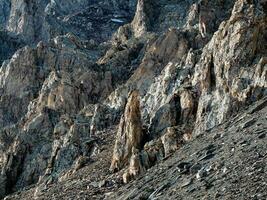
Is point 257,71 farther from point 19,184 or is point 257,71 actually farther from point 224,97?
point 19,184

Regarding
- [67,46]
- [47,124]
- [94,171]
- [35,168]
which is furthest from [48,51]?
[94,171]

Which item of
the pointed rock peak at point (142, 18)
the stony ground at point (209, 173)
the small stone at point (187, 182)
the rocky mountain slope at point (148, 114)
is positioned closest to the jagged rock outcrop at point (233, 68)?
the rocky mountain slope at point (148, 114)

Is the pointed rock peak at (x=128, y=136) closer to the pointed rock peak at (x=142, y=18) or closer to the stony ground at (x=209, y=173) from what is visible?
the stony ground at (x=209, y=173)

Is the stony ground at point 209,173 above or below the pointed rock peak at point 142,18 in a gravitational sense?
below

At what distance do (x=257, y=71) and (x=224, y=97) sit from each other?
2573 millimetres

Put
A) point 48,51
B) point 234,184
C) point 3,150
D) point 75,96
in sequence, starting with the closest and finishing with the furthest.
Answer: point 234,184 → point 3,150 → point 75,96 → point 48,51

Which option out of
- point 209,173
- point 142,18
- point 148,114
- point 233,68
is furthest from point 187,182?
point 142,18

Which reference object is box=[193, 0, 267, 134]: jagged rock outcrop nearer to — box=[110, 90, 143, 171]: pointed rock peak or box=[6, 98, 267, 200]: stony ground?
box=[6, 98, 267, 200]: stony ground

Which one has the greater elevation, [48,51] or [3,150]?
[48,51]

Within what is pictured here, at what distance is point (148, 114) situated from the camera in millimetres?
49062

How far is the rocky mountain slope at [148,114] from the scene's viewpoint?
25.5 metres

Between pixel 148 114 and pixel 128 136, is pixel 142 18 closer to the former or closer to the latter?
pixel 148 114

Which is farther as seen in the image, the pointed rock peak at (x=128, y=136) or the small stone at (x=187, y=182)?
the pointed rock peak at (x=128, y=136)

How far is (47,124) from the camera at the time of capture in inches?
2608
